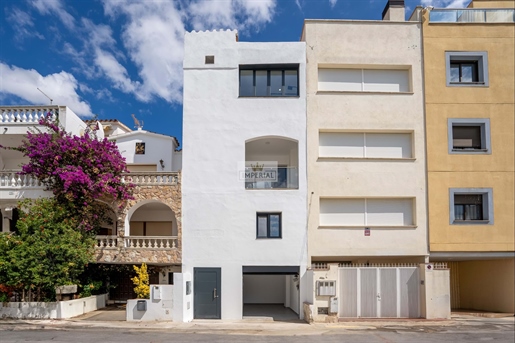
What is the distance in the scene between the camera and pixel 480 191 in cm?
1802

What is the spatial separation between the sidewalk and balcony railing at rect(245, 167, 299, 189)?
5410 millimetres

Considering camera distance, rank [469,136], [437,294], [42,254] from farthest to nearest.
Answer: [469,136] < [437,294] < [42,254]

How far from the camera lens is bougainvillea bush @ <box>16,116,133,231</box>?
→ 704 inches

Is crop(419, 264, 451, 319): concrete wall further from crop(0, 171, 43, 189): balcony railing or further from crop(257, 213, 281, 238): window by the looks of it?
crop(0, 171, 43, 189): balcony railing

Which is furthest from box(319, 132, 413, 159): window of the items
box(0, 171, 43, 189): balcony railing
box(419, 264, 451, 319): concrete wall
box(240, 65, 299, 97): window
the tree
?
box(0, 171, 43, 189): balcony railing

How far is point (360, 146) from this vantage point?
1864 centimetres

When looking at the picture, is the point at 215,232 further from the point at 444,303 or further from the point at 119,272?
the point at 444,303

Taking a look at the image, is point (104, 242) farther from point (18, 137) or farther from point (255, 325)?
point (255, 325)

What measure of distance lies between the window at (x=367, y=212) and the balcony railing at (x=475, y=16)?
→ 802 cm

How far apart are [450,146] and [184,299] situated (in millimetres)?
12458

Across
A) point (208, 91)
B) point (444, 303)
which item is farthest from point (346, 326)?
point (208, 91)

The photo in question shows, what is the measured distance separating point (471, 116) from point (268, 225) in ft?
31.9

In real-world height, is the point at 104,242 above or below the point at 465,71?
below

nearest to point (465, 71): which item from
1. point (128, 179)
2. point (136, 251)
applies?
point (128, 179)
